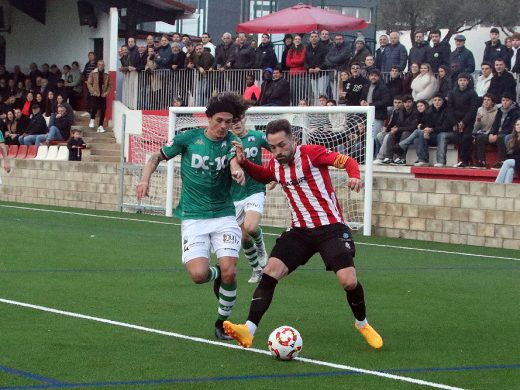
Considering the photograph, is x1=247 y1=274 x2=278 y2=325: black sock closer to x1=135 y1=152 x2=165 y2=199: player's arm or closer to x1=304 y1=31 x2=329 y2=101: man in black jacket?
x1=135 y1=152 x2=165 y2=199: player's arm

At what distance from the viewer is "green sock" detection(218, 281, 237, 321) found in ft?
30.4

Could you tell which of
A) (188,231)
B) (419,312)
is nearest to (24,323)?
(188,231)

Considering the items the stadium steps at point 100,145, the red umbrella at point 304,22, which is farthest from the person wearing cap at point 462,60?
the stadium steps at point 100,145

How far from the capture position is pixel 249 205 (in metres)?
12.8

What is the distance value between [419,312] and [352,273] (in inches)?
96.0

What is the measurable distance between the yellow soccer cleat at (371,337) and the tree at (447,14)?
40.1 metres

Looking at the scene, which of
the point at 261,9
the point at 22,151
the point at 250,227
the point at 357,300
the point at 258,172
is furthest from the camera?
the point at 261,9

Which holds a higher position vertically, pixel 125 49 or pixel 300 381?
pixel 125 49

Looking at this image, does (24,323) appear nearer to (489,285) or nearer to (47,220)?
(489,285)

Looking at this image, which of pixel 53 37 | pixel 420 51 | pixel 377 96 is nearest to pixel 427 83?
pixel 377 96

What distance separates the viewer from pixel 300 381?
299 inches

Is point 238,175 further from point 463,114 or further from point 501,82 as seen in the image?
point 501,82

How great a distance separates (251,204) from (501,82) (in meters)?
10.2

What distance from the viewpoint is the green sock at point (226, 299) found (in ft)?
30.4
